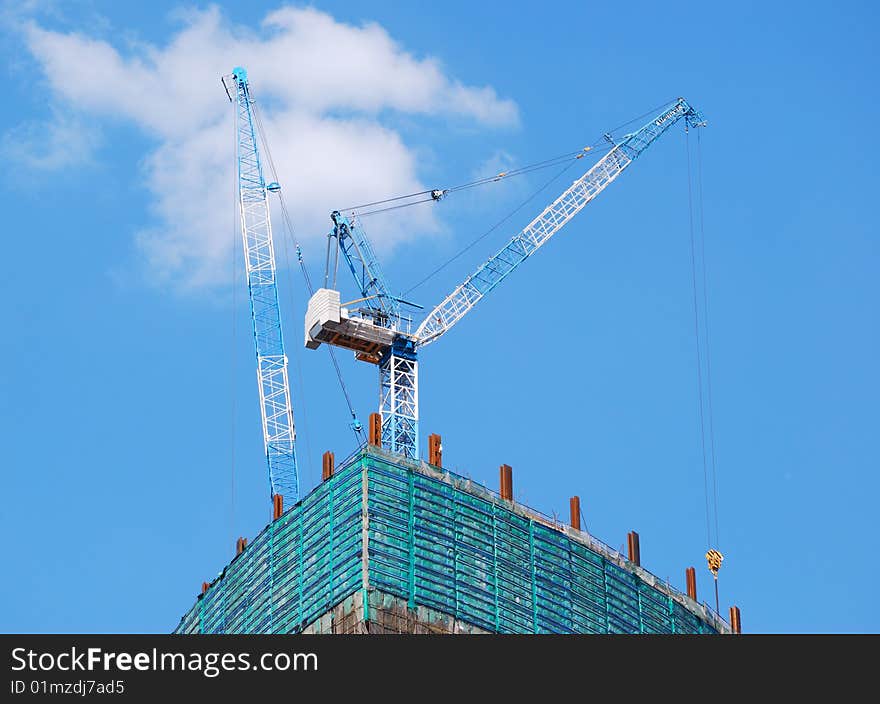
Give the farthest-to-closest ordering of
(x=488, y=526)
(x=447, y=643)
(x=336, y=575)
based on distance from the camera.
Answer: (x=488, y=526) → (x=336, y=575) → (x=447, y=643)

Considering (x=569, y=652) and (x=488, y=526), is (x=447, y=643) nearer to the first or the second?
(x=569, y=652)

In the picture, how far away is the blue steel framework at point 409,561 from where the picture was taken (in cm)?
17400

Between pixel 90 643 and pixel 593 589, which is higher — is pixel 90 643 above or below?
below

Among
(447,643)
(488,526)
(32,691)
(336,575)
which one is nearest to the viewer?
(32,691)

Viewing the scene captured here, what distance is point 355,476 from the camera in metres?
178

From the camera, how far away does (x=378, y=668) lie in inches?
4124

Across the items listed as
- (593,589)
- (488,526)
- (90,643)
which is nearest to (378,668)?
(90,643)

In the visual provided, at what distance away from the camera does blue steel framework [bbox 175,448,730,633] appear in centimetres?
17400

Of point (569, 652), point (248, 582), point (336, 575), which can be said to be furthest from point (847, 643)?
point (248, 582)

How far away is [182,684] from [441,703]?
12.5m

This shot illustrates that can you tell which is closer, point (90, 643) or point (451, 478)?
point (90, 643)

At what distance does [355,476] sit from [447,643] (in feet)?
232

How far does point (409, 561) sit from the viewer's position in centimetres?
17512

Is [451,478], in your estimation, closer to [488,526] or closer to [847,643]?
[488,526]
